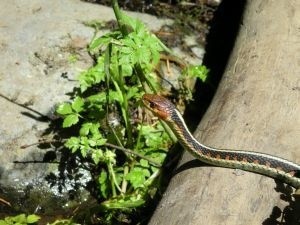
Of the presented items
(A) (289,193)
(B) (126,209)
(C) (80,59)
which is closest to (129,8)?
(C) (80,59)

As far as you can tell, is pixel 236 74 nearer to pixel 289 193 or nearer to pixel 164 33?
pixel 289 193

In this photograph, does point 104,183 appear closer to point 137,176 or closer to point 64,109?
point 137,176

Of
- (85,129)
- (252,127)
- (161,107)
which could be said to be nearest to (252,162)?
(252,127)

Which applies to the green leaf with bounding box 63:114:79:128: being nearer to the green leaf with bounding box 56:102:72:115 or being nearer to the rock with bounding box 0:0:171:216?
the green leaf with bounding box 56:102:72:115

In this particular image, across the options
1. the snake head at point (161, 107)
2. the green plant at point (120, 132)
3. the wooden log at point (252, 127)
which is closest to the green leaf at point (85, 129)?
the green plant at point (120, 132)

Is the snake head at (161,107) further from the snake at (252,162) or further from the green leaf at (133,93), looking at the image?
the green leaf at (133,93)

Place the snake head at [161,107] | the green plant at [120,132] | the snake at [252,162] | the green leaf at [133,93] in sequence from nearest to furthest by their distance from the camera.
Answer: the snake at [252,162]
the snake head at [161,107]
the green plant at [120,132]
the green leaf at [133,93]
